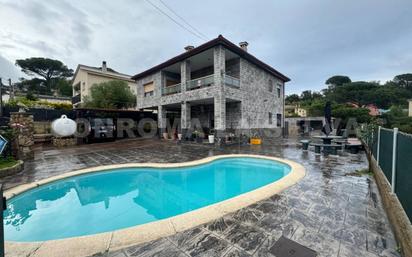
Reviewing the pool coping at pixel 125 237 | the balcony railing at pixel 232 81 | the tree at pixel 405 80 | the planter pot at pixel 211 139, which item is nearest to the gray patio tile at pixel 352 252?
the pool coping at pixel 125 237

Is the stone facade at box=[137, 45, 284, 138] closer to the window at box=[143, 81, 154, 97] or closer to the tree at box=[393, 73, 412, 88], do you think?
the window at box=[143, 81, 154, 97]

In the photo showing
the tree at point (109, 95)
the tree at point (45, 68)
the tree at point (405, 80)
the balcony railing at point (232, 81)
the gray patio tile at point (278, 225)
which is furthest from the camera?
the tree at point (405, 80)

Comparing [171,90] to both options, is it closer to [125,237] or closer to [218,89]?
[218,89]

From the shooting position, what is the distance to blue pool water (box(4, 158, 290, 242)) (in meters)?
3.62

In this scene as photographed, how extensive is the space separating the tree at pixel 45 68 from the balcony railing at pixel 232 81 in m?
41.6

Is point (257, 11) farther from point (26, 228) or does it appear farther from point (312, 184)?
Answer: point (26, 228)

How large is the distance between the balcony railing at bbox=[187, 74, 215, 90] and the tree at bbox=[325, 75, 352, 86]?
189 ft

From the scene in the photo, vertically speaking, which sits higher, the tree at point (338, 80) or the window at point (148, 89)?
the tree at point (338, 80)

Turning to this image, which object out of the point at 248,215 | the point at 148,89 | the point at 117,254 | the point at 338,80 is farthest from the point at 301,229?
the point at 338,80

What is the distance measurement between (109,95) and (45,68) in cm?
3086

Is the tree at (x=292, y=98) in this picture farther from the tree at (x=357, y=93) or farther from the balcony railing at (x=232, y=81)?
the balcony railing at (x=232, y=81)

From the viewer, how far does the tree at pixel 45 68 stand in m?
35.8

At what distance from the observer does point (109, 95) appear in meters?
19.1

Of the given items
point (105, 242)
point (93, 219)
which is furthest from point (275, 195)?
point (93, 219)
